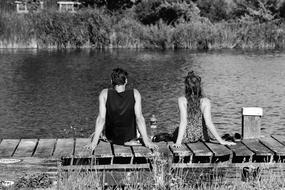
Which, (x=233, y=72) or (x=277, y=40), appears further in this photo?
(x=277, y=40)

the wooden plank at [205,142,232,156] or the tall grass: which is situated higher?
the tall grass

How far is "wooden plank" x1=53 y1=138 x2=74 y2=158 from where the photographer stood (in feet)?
29.6

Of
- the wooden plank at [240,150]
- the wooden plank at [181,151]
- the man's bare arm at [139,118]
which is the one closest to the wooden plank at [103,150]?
the man's bare arm at [139,118]

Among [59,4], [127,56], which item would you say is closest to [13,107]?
[127,56]

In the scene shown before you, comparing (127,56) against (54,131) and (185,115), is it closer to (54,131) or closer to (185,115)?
(54,131)

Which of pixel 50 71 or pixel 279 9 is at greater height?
pixel 279 9

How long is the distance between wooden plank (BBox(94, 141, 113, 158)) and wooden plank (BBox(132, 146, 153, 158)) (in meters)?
0.32

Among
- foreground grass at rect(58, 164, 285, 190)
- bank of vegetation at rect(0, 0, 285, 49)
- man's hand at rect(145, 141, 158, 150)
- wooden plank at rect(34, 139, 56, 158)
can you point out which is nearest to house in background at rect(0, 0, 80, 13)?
bank of vegetation at rect(0, 0, 285, 49)

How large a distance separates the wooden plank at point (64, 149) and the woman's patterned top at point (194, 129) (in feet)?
5.05

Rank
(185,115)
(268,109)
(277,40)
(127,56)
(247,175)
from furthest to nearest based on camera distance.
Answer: (277,40) → (127,56) → (268,109) → (185,115) → (247,175)

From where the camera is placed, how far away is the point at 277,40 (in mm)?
42531

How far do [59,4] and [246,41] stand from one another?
2632 cm

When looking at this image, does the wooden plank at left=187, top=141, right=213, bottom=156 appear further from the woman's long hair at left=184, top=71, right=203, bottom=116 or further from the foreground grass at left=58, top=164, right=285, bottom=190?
the woman's long hair at left=184, top=71, right=203, bottom=116

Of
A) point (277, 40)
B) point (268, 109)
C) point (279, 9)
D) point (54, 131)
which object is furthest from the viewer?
point (279, 9)
